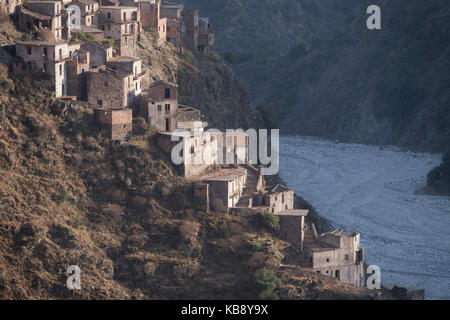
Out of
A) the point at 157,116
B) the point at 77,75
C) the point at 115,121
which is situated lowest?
the point at 115,121

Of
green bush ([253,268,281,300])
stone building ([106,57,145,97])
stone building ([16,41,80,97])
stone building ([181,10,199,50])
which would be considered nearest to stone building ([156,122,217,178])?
stone building ([106,57,145,97])

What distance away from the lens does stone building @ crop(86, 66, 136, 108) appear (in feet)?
200

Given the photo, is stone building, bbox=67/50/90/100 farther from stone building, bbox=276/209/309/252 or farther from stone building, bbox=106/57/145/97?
stone building, bbox=276/209/309/252

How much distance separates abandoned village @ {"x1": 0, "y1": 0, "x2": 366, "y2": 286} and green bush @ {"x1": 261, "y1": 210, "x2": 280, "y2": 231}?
40cm

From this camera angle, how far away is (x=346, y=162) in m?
101

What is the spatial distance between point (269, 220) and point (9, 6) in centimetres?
1683

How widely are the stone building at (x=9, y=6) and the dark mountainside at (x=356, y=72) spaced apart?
5191 centimetres

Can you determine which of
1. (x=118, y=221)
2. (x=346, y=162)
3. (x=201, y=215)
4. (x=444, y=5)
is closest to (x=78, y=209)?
(x=118, y=221)

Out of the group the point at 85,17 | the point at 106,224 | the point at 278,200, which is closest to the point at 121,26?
the point at 85,17

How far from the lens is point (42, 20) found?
62750 millimetres

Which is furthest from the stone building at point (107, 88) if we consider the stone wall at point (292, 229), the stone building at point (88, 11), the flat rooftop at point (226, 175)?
the stone wall at point (292, 229)

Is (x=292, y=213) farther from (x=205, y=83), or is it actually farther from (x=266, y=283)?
(x=205, y=83)

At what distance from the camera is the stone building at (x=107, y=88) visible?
6097cm

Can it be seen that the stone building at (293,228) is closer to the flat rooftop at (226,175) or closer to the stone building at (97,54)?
the flat rooftop at (226,175)
